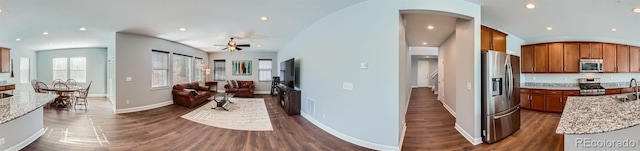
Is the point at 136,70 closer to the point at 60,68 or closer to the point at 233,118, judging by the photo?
the point at 233,118

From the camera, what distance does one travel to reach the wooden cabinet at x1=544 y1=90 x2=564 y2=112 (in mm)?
5477

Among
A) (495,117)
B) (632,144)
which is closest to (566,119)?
(632,144)

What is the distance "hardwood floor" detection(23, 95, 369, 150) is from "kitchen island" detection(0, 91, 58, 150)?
0.13 metres

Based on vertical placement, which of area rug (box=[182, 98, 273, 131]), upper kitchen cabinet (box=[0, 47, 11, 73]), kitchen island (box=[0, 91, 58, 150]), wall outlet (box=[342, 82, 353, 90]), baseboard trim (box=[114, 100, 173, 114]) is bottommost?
area rug (box=[182, 98, 273, 131])

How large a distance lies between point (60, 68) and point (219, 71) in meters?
5.71

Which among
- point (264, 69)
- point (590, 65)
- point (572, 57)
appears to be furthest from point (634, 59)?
point (264, 69)

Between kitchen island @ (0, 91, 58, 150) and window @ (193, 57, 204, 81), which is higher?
window @ (193, 57, 204, 81)

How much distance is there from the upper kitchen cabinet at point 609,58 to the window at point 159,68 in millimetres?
11707

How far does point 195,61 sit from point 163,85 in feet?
7.12

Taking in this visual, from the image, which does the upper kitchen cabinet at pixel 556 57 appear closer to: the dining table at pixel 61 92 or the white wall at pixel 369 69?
the white wall at pixel 369 69

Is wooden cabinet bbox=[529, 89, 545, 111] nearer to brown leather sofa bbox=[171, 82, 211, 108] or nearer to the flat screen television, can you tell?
the flat screen television

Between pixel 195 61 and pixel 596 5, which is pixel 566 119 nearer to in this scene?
pixel 596 5

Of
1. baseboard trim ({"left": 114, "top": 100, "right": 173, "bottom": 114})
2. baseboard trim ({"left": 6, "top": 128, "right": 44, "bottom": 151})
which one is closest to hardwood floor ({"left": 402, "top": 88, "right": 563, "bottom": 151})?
baseboard trim ({"left": 6, "top": 128, "right": 44, "bottom": 151})

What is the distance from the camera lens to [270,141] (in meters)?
3.42
